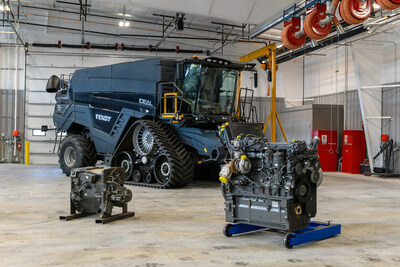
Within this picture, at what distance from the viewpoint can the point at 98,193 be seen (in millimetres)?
7145

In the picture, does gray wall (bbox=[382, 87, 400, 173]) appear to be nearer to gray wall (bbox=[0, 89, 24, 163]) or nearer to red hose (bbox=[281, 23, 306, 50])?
red hose (bbox=[281, 23, 306, 50])

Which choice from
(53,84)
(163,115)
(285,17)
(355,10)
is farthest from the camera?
(53,84)

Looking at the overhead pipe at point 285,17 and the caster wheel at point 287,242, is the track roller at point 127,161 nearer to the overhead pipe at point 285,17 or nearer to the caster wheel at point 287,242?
the overhead pipe at point 285,17

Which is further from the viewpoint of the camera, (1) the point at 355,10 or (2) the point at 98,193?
(1) the point at 355,10

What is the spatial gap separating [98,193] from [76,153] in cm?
781

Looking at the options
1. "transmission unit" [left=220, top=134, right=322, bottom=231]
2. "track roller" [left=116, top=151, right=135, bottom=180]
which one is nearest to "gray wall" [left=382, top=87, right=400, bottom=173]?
"track roller" [left=116, top=151, right=135, bottom=180]

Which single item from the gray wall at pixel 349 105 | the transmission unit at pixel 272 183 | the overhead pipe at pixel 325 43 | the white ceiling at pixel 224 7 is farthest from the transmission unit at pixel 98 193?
the gray wall at pixel 349 105

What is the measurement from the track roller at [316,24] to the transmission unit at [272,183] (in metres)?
5.67

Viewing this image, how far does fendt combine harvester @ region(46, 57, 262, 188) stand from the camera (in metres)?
11.7

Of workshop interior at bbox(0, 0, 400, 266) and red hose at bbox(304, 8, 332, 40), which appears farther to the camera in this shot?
red hose at bbox(304, 8, 332, 40)

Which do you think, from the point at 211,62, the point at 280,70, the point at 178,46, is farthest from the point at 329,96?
the point at 211,62

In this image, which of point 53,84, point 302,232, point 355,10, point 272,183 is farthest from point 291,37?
point 53,84

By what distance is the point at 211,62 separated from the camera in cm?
1221

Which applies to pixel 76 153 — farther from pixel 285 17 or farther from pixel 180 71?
pixel 285 17
